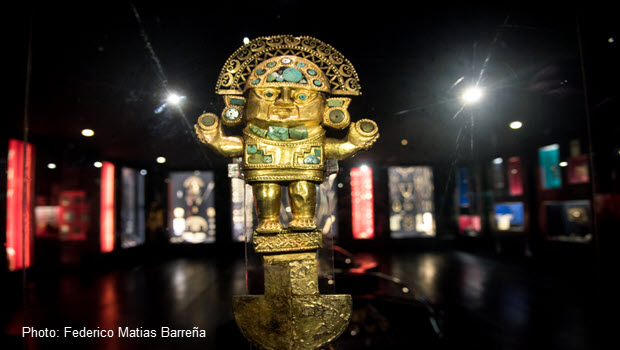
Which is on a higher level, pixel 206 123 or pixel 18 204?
pixel 206 123

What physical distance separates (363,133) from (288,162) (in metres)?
0.37

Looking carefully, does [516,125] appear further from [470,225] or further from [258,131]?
[258,131]

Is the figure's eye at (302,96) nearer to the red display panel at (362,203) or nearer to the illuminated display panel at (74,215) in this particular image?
the red display panel at (362,203)

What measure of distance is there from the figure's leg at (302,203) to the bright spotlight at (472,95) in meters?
1.37

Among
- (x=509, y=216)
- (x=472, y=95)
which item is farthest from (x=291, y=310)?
(x=509, y=216)

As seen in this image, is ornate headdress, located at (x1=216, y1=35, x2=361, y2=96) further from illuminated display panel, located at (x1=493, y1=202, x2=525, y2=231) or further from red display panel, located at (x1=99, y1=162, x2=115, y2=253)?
illuminated display panel, located at (x1=493, y1=202, x2=525, y2=231)

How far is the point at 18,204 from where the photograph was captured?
2.10 m

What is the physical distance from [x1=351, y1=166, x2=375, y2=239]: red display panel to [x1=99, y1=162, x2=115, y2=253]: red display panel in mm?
1680

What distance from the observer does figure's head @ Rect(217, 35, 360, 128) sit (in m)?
1.50

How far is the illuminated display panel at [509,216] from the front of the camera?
9.08 ft

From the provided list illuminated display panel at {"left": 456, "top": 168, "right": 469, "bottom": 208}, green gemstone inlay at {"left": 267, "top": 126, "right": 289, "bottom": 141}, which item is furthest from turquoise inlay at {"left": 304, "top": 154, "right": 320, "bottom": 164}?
illuminated display panel at {"left": 456, "top": 168, "right": 469, "bottom": 208}

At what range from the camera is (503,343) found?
7.05 ft

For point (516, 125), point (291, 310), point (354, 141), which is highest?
point (516, 125)

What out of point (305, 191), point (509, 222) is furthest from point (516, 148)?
point (305, 191)
